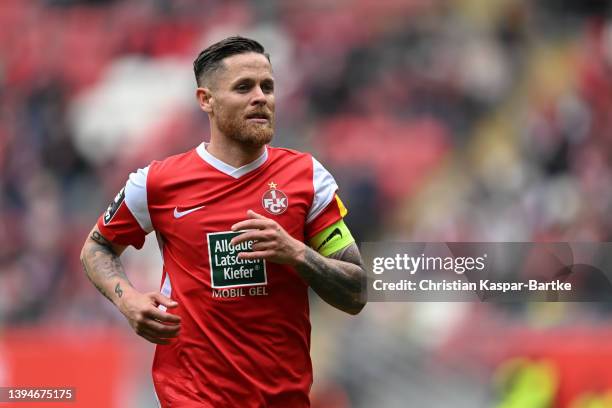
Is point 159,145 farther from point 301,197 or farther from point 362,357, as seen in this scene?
point 301,197

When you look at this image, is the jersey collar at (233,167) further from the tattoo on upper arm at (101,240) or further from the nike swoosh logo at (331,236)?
the tattoo on upper arm at (101,240)

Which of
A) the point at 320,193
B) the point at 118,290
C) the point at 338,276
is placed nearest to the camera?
the point at 338,276

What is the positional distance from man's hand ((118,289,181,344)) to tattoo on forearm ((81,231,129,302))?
0.90ft

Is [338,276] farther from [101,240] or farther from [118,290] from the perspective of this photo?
[101,240]

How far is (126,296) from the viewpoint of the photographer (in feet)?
14.0

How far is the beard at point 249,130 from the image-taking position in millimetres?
Answer: 4406

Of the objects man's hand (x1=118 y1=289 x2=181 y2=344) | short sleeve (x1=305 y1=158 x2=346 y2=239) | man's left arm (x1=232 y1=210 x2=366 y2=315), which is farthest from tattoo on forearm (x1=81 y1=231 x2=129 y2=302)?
short sleeve (x1=305 y1=158 x2=346 y2=239)

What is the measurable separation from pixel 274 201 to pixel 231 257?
0.97 feet

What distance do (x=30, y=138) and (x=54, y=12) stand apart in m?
2.15

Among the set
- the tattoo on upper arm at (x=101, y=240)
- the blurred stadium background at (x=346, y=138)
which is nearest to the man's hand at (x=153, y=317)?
the tattoo on upper arm at (x=101, y=240)

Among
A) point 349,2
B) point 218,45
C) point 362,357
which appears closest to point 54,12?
point 349,2

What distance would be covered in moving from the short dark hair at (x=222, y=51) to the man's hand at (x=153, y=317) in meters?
1.03

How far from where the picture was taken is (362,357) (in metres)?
8.12

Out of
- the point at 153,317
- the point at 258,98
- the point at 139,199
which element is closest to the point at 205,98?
the point at 258,98
